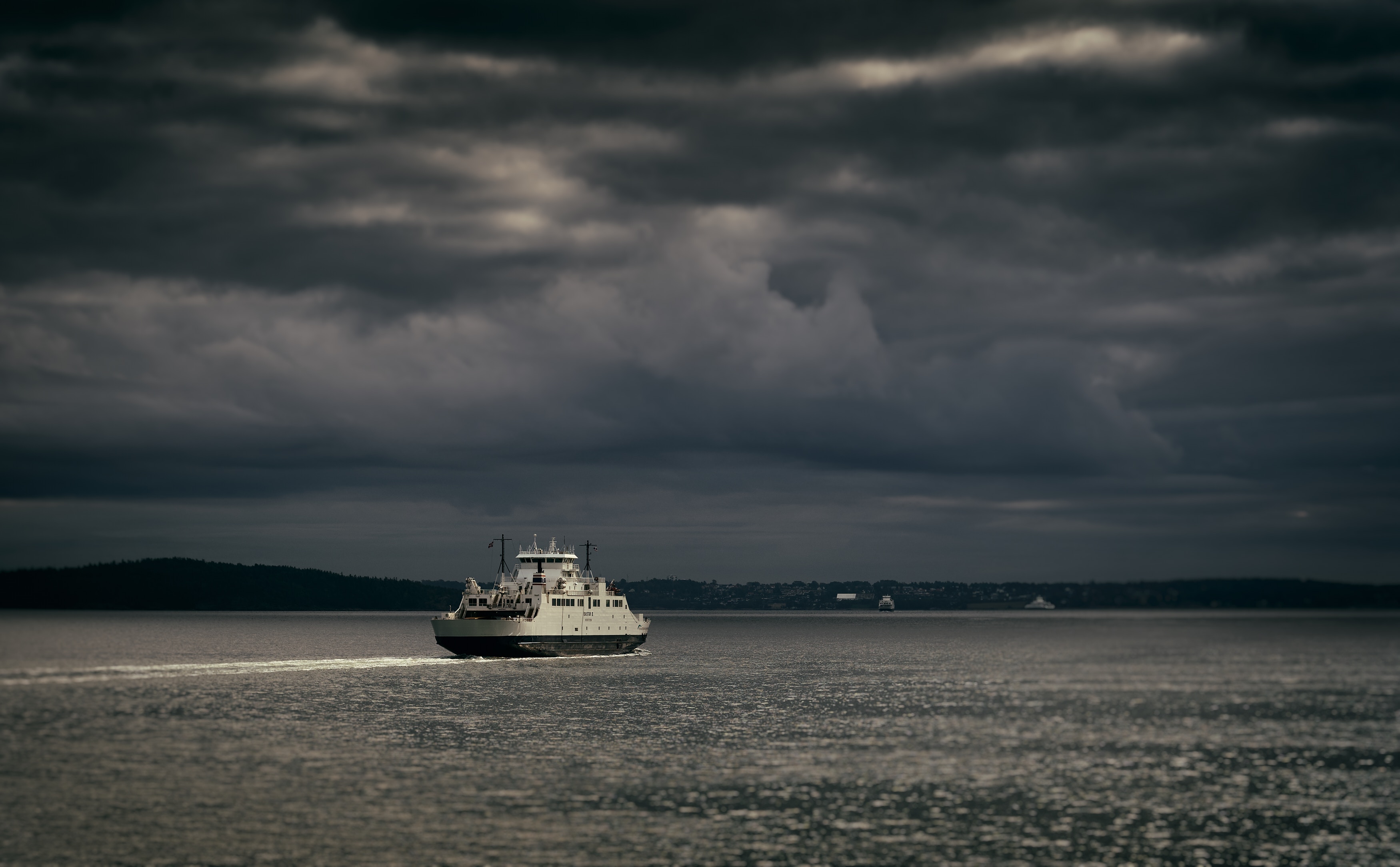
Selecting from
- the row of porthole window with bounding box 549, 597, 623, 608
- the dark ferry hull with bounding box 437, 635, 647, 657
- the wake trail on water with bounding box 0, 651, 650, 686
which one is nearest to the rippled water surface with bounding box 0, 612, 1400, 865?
the wake trail on water with bounding box 0, 651, 650, 686

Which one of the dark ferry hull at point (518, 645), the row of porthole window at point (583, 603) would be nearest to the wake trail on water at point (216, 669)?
the dark ferry hull at point (518, 645)

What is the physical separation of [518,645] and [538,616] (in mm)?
3792

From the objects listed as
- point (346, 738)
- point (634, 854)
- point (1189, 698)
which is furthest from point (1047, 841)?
point (1189, 698)

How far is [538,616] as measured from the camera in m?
126

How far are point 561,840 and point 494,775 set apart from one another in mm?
14688

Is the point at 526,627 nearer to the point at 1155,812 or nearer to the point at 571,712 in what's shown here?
the point at 571,712

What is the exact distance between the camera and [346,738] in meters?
68.9

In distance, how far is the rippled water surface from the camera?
41406mm

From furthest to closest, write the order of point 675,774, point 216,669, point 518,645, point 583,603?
point 583,603 < point 216,669 < point 518,645 < point 675,774

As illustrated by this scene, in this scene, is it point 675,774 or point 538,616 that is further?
point 538,616

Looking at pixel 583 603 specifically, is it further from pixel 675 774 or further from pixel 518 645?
pixel 675 774

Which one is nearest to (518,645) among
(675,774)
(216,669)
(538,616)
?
(538,616)

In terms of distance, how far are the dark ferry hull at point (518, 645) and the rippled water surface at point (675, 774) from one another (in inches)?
325

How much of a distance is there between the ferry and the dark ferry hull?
0.06 m
